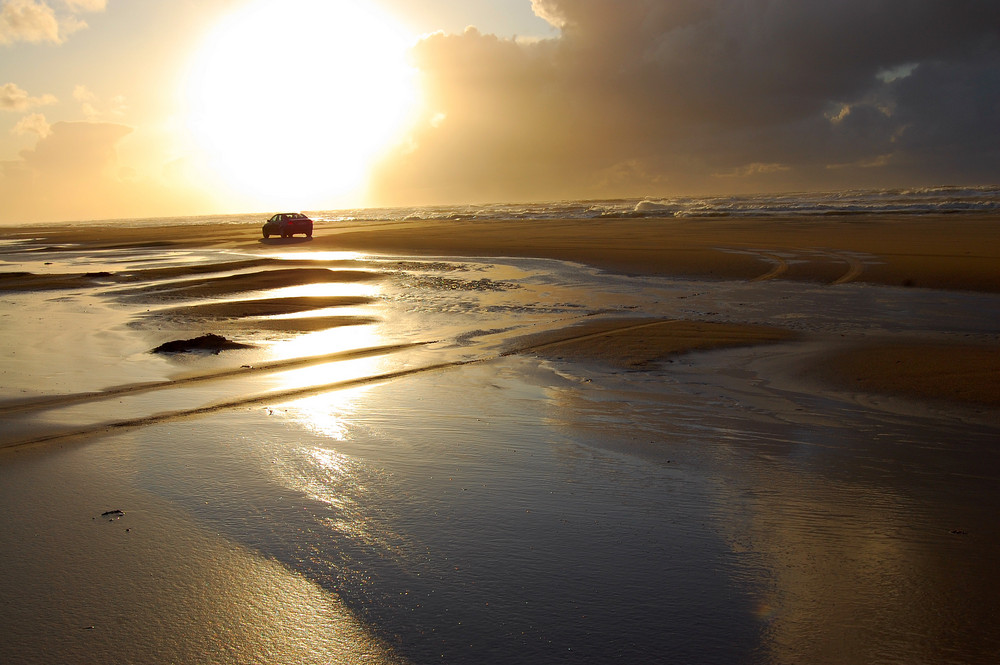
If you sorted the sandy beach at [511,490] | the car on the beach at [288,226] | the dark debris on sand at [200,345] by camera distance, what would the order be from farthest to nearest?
the car on the beach at [288,226] < the dark debris on sand at [200,345] < the sandy beach at [511,490]

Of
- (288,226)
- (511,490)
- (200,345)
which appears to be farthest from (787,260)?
(288,226)

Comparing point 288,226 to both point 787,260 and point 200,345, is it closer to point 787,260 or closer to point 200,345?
point 787,260

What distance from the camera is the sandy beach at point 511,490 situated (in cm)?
333

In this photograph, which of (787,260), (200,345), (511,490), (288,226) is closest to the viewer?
(511,490)

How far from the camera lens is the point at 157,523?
4.57 m

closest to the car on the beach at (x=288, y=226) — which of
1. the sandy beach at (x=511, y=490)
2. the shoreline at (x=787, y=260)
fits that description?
the shoreline at (x=787, y=260)

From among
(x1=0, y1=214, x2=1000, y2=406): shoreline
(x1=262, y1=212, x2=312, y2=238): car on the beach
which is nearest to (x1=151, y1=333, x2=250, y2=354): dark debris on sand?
(x1=0, y1=214, x2=1000, y2=406): shoreline

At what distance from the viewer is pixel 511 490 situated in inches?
202

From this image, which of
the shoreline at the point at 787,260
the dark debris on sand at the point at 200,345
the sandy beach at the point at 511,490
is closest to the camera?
the sandy beach at the point at 511,490

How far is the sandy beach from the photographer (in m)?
3.33

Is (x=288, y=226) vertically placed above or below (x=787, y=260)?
above

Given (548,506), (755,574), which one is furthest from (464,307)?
(755,574)

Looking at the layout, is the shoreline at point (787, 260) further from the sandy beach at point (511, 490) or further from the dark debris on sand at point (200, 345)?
the dark debris on sand at point (200, 345)

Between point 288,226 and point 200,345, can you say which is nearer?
point 200,345
